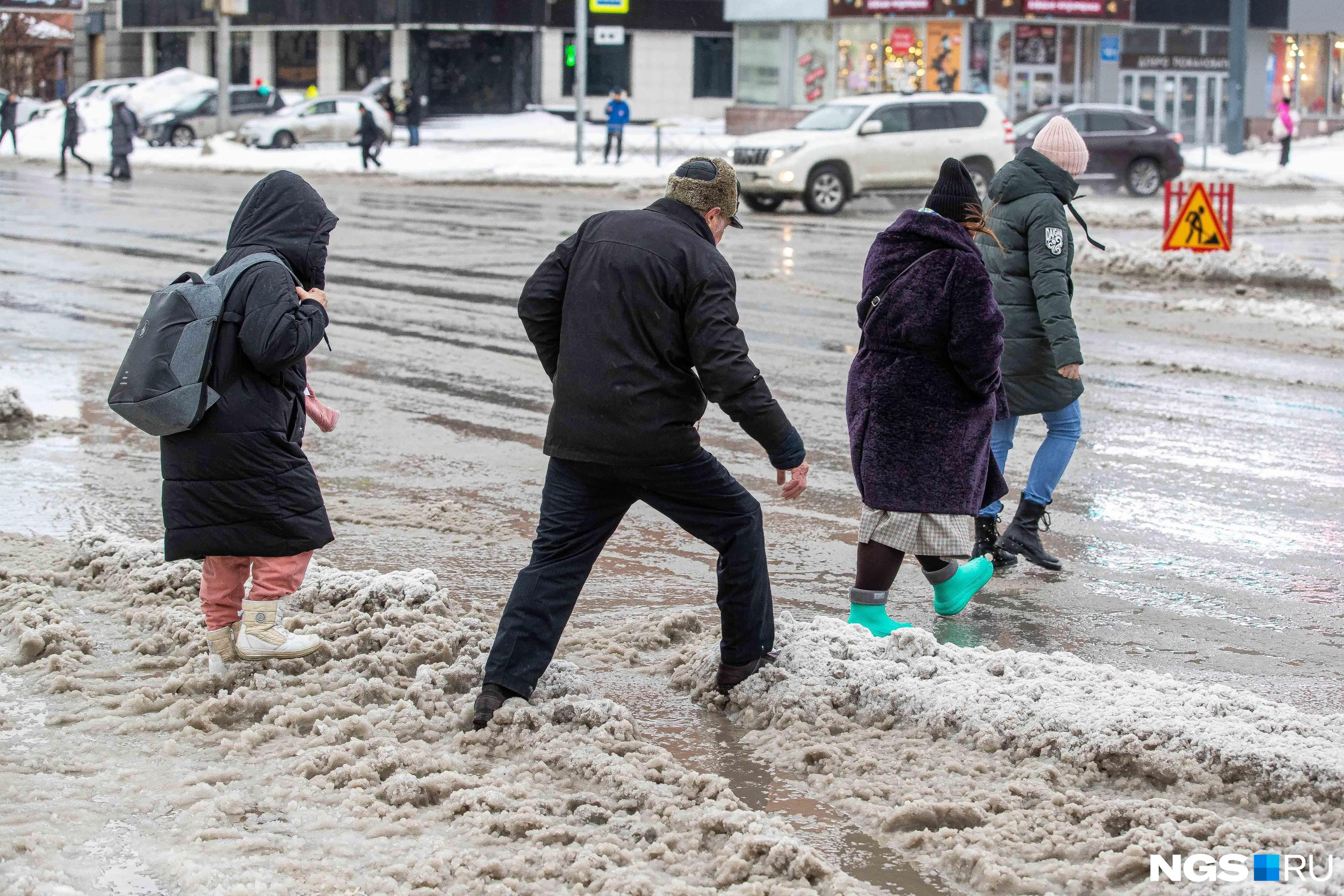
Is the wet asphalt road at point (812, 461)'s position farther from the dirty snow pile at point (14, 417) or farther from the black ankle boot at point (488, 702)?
the black ankle boot at point (488, 702)

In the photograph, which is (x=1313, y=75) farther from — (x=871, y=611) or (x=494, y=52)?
(x=871, y=611)

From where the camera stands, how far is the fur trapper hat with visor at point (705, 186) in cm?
449

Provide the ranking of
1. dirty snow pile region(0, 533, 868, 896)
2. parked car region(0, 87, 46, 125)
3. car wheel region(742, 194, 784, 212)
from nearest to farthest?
dirty snow pile region(0, 533, 868, 896) < car wheel region(742, 194, 784, 212) < parked car region(0, 87, 46, 125)

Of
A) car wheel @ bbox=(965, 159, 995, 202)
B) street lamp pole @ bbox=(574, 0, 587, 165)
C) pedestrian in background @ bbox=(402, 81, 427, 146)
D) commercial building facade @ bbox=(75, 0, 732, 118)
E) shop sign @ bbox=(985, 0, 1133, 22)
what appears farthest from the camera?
commercial building facade @ bbox=(75, 0, 732, 118)

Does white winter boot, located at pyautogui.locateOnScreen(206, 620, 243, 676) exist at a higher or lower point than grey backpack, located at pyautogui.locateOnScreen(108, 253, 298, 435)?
lower

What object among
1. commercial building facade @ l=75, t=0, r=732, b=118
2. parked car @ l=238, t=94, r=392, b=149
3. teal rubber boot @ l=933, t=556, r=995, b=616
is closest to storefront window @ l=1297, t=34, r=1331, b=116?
commercial building facade @ l=75, t=0, r=732, b=118

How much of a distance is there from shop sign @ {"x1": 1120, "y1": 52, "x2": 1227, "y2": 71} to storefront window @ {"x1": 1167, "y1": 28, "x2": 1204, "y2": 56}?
0.42 feet

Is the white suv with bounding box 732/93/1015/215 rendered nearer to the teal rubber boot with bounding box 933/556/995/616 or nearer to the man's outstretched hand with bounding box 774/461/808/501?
the teal rubber boot with bounding box 933/556/995/616

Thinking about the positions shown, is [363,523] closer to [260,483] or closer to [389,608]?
[389,608]

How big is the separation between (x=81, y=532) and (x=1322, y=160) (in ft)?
131

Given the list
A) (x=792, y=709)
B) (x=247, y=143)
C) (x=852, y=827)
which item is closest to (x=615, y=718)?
(x=792, y=709)

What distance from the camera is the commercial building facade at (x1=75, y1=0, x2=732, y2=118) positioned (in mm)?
50594

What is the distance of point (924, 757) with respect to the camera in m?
4.36

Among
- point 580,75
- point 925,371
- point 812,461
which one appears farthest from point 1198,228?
point 580,75
